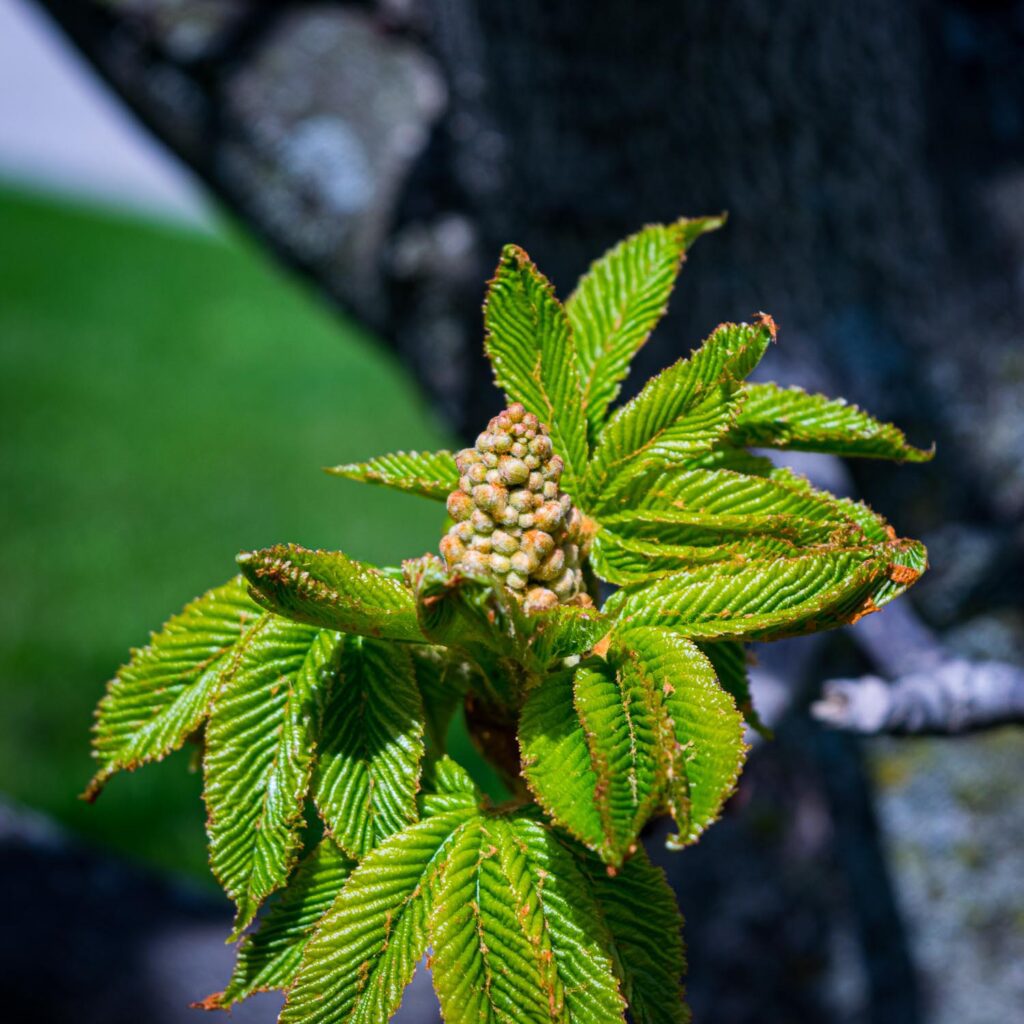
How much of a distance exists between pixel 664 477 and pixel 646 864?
0.25m

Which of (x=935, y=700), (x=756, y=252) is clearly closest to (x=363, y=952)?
(x=935, y=700)

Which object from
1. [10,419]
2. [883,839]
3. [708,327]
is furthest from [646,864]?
[10,419]

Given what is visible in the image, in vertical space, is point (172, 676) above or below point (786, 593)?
below

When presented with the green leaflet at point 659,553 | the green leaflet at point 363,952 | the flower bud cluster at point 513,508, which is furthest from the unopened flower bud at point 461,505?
the green leaflet at point 363,952

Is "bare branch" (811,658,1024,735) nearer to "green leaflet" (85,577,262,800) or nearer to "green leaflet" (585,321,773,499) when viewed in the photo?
"green leaflet" (585,321,773,499)

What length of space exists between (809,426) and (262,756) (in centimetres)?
43

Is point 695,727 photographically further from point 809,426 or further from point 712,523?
point 809,426

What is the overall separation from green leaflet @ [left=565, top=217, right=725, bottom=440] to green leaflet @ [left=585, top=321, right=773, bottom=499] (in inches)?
1.9

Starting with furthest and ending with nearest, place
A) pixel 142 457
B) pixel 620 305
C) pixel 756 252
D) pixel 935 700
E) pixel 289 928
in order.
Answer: pixel 142 457, pixel 756 252, pixel 935 700, pixel 620 305, pixel 289 928

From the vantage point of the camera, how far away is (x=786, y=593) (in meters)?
0.58

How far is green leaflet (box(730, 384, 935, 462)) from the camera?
0.72 m

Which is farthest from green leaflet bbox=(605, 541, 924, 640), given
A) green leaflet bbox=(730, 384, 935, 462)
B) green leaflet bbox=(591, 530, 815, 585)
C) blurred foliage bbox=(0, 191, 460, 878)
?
blurred foliage bbox=(0, 191, 460, 878)

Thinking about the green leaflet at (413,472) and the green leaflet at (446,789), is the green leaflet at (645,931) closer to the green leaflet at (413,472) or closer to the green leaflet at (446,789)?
the green leaflet at (446,789)

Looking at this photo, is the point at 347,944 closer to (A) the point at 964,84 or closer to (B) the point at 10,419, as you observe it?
(A) the point at 964,84
